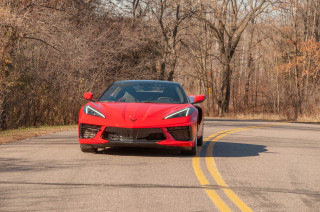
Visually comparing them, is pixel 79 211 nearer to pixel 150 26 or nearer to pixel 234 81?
pixel 150 26

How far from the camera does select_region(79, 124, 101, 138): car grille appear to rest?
8711mm

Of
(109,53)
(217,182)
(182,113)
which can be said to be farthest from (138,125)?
(109,53)

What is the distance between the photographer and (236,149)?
10914 mm

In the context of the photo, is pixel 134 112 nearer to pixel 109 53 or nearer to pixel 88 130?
pixel 88 130

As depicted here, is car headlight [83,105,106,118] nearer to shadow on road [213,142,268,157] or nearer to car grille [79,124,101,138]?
car grille [79,124,101,138]

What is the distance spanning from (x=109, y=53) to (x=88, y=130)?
19.5 m

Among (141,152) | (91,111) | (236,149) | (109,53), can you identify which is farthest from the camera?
(109,53)

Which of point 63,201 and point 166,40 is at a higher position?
point 166,40

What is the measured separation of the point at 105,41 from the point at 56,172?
2104cm

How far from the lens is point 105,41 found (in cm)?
2756

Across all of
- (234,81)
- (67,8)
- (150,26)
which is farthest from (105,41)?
(234,81)

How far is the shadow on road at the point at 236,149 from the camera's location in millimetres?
9958

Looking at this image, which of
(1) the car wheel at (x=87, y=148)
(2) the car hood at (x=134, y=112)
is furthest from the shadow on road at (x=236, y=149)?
(1) the car wheel at (x=87, y=148)

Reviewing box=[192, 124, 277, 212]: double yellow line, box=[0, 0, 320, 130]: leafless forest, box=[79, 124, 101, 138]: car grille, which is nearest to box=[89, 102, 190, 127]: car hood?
box=[79, 124, 101, 138]: car grille
